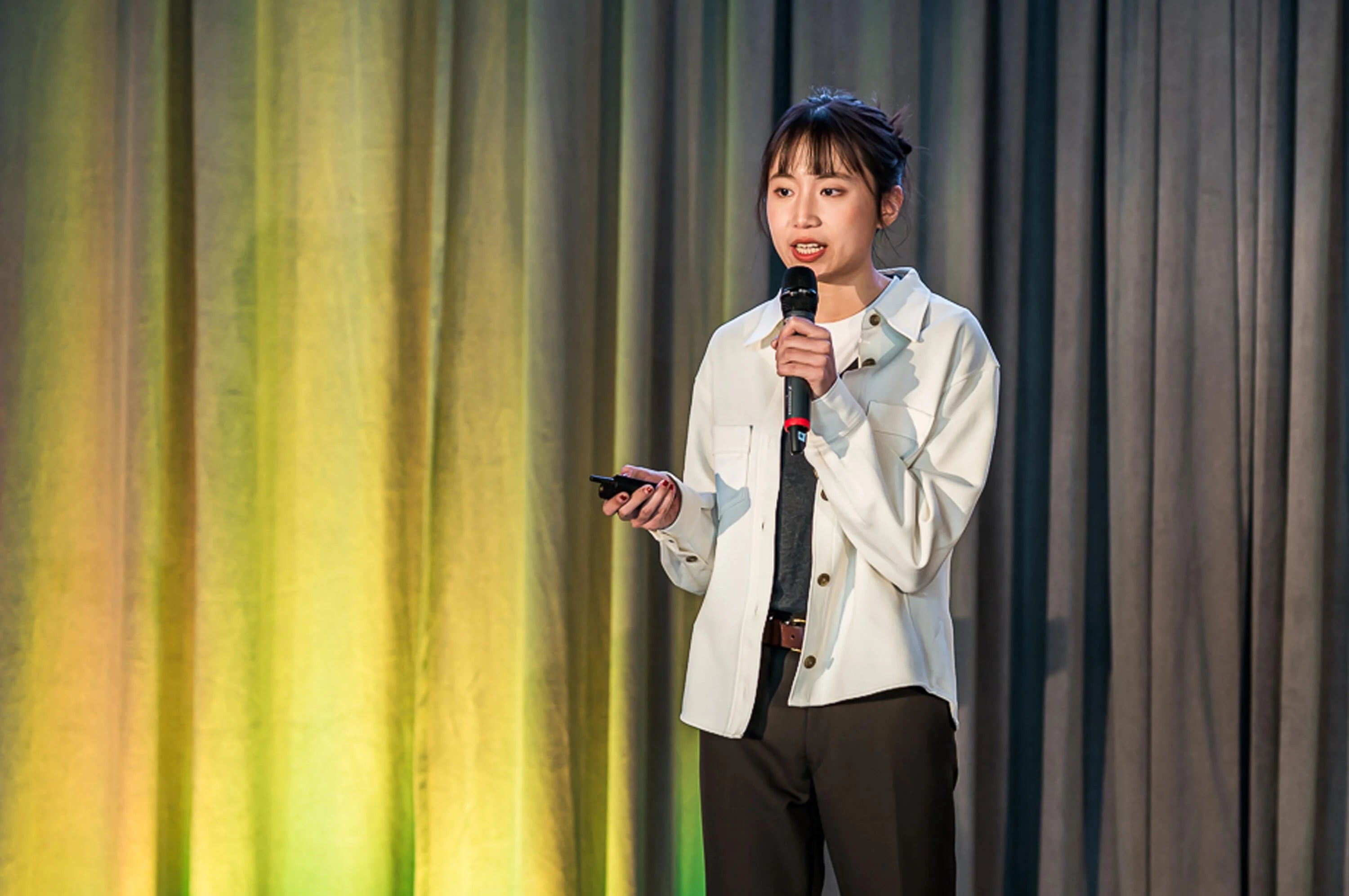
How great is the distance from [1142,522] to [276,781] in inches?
75.0

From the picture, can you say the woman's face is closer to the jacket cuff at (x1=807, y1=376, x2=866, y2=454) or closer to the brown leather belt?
the jacket cuff at (x1=807, y1=376, x2=866, y2=454)

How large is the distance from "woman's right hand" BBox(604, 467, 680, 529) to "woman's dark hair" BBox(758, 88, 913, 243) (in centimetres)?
46

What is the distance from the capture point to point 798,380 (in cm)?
135

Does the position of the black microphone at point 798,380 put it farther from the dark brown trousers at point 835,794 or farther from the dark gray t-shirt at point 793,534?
the dark brown trousers at point 835,794

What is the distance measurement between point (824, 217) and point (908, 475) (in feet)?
1.22

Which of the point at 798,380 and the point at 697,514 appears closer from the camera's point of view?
the point at 798,380

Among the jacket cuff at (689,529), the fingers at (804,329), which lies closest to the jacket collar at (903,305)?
the fingers at (804,329)

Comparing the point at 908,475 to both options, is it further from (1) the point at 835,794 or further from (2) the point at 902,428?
(1) the point at 835,794

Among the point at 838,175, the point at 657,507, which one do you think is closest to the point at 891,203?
the point at 838,175

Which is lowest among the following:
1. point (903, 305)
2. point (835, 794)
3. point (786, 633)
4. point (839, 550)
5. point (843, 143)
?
point (835, 794)

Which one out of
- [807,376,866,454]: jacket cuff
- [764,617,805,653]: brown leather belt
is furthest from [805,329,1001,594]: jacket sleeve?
[764,617,805,653]: brown leather belt

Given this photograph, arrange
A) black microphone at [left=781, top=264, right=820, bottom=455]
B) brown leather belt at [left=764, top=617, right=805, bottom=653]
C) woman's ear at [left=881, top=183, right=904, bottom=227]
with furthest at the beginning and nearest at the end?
Result: woman's ear at [left=881, top=183, right=904, bottom=227]
brown leather belt at [left=764, top=617, right=805, bottom=653]
black microphone at [left=781, top=264, right=820, bottom=455]

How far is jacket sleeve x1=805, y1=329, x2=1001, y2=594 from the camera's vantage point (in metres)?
1.39

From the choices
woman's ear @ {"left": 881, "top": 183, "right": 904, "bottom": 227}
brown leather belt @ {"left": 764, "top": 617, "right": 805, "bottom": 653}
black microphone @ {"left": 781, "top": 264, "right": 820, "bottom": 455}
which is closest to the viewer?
black microphone @ {"left": 781, "top": 264, "right": 820, "bottom": 455}
